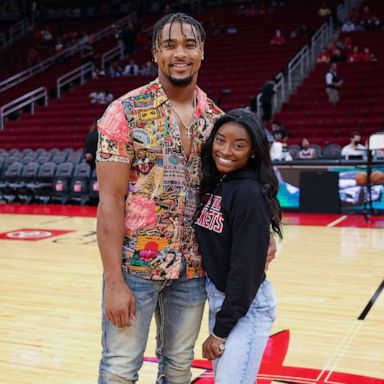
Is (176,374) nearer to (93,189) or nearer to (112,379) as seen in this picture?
(112,379)

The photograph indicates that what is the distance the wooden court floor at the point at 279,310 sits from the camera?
3.29 m

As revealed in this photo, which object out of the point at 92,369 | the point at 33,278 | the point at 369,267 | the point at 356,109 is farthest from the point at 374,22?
the point at 92,369

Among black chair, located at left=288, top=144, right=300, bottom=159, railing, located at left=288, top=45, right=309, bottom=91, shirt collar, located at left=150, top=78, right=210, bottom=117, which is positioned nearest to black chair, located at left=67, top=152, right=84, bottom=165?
black chair, located at left=288, top=144, right=300, bottom=159

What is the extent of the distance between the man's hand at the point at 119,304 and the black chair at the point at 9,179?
34.5 ft

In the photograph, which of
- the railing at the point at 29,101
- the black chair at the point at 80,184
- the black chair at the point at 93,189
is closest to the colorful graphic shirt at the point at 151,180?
the black chair at the point at 93,189

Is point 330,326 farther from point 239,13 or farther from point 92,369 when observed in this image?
point 239,13

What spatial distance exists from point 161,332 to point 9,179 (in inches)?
413

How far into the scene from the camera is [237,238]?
1.90 meters

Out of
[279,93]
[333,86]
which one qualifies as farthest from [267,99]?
[279,93]

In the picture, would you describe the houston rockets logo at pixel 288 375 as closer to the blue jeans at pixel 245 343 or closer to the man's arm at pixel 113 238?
the blue jeans at pixel 245 343

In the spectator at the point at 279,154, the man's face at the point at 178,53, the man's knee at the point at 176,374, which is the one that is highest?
the man's face at the point at 178,53

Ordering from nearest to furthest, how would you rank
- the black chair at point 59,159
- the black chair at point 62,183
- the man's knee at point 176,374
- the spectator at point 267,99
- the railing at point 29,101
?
the man's knee at point 176,374 → the black chair at point 62,183 → the black chair at point 59,159 → the spectator at point 267,99 → the railing at point 29,101

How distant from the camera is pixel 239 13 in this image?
20.9 meters

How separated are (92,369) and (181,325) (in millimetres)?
1411
